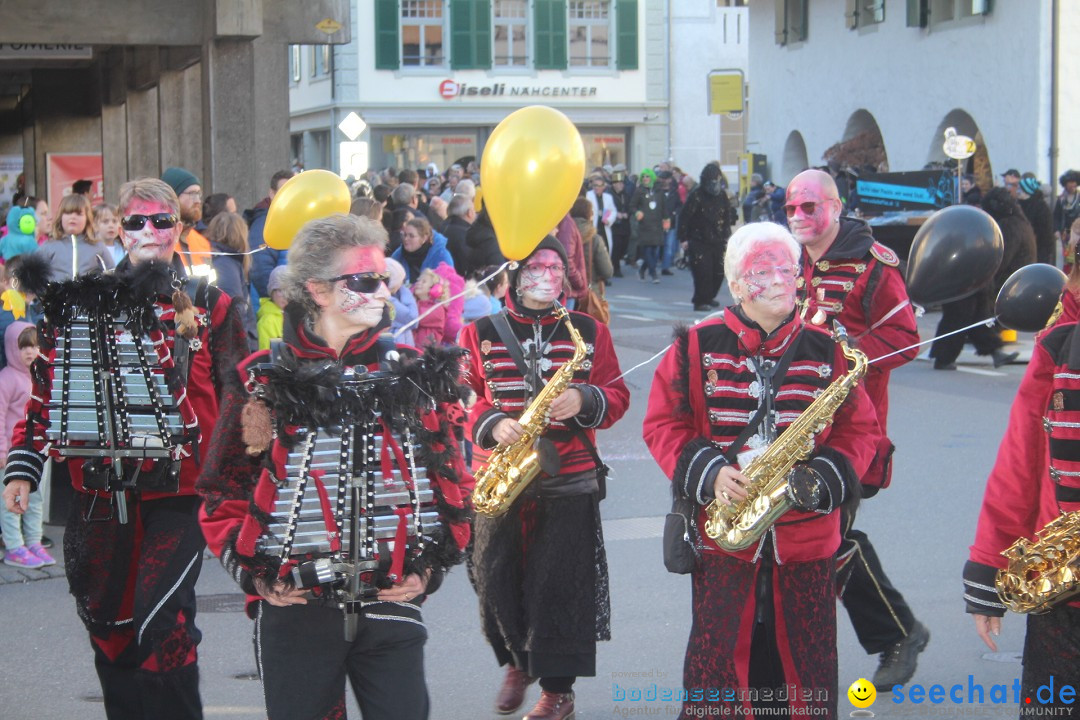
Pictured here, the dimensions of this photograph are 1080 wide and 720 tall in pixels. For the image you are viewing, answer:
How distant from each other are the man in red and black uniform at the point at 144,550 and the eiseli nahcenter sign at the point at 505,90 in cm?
3958

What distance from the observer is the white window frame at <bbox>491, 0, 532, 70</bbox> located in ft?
145

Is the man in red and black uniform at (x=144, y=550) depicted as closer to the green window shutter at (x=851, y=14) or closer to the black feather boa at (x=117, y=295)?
the black feather boa at (x=117, y=295)

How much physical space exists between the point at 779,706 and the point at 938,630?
250 centimetres

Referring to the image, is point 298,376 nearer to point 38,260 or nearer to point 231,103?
point 38,260

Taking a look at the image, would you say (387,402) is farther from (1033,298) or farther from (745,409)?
(1033,298)

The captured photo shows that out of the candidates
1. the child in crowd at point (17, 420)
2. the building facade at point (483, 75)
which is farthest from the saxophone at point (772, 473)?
the building facade at point (483, 75)

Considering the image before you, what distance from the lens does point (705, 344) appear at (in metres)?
4.49

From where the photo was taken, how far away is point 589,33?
4547cm

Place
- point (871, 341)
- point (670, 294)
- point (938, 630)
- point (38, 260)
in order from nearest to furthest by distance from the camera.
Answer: point (38, 260) < point (871, 341) < point (938, 630) < point (670, 294)

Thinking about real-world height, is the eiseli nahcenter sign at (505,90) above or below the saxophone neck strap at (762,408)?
above

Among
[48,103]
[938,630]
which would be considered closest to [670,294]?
[48,103]

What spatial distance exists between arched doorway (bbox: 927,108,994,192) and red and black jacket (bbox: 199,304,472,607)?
22830 mm

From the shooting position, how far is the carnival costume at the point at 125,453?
472cm

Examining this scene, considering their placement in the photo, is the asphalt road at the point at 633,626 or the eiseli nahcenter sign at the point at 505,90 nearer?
the asphalt road at the point at 633,626
